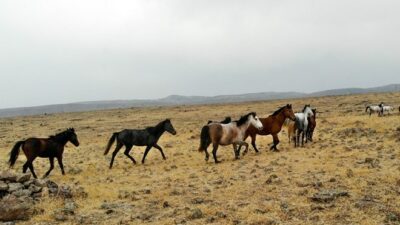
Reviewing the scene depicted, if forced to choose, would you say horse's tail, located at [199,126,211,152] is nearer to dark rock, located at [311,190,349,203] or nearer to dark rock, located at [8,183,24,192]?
dark rock, located at [311,190,349,203]

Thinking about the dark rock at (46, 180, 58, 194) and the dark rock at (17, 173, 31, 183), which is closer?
the dark rock at (17, 173, 31, 183)

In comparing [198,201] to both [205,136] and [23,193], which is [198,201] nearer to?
[23,193]

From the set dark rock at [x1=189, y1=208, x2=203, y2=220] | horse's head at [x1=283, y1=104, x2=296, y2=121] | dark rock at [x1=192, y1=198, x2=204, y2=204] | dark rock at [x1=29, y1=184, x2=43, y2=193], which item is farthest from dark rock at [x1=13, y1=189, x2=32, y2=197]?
horse's head at [x1=283, y1=104, x2=296, y2=121]

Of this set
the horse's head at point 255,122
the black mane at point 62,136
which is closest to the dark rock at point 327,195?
the horse's head at point 255,122

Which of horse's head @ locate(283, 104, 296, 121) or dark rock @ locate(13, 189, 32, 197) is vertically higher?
horse's head @ locate(283, 104, 296, 121)

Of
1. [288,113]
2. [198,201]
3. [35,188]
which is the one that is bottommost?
[198,201]

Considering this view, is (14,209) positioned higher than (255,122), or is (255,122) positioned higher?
(255,122)

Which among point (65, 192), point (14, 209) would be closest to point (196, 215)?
point (14, 209)

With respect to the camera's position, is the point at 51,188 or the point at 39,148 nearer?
the point at 51,188

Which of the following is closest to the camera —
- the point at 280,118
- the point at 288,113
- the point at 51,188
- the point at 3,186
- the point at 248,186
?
the point at 3,186

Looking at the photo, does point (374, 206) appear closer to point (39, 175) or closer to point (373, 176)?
point (373, 176)

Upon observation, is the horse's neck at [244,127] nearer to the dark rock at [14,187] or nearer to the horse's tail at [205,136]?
the horse's tail at [205,136]

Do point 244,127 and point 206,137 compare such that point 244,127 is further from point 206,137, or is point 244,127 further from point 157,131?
point 157,131

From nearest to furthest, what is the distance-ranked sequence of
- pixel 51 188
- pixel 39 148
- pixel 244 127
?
pixel 51 188 < pixel 39 148 < pixel 244 127
